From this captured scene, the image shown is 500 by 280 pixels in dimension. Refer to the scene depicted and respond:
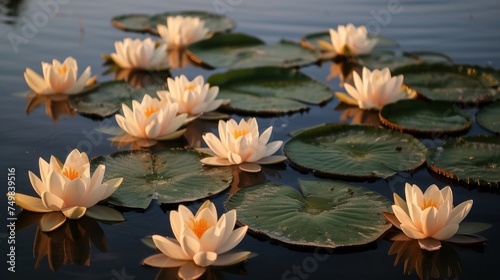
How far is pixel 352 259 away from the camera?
3164 millimetres

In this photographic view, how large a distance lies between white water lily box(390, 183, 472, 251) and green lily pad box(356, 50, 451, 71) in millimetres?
3098

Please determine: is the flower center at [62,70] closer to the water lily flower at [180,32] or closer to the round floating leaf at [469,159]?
the water lily flower at [180,32]

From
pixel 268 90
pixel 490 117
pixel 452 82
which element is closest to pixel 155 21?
pixel 268 90

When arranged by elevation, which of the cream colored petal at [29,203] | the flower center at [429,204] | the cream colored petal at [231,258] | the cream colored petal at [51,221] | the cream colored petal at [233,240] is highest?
the flower center at [429,204]

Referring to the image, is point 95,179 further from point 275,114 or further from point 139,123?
point 275,114

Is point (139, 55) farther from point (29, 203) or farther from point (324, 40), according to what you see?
point (29, 203)

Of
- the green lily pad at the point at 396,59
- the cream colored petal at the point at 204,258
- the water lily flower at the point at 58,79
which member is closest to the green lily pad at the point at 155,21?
the green lily pad at the point at 396,59

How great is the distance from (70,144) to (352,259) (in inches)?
90.9

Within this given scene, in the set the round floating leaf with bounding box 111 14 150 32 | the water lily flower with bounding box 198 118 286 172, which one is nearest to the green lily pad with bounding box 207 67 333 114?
the water lily flower with bounding box 198 118 286 172

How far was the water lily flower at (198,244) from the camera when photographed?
9.69 feet

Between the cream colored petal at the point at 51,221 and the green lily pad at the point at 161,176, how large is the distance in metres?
0.30

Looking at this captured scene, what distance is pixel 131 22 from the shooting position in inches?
312

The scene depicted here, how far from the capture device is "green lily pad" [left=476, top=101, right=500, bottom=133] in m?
4.85

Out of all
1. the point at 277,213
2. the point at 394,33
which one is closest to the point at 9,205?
the point at 277,213
